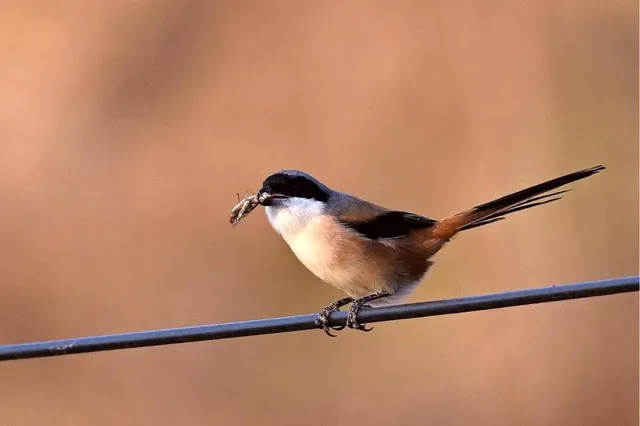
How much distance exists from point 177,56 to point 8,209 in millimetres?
1999

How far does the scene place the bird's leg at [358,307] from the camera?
323cm

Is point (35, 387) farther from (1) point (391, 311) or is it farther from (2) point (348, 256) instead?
(1) point (391, 311)

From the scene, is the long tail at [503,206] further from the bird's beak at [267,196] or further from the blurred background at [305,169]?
the blurred background at [305,169]

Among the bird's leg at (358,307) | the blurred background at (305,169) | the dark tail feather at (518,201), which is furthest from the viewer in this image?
the blurred background at (305,169)

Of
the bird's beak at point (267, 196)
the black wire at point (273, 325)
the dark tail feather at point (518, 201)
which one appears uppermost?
the bird's beak at point (267, 196)

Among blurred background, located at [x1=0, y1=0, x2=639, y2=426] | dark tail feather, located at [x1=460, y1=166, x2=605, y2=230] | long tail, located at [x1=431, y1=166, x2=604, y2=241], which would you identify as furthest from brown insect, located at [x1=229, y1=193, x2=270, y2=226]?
blurred background, located at [x1=0, y1=0, x2=639, y2=426]

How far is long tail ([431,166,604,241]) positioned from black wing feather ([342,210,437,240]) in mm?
79

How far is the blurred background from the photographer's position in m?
7.11

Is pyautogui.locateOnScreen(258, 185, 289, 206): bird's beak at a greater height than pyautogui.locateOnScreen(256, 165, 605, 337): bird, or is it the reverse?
pyautogui.locateOnScreen(258, 185, 289, 206): bird's beak

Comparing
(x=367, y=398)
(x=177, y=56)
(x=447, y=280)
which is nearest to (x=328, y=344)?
(x=367, y=398)

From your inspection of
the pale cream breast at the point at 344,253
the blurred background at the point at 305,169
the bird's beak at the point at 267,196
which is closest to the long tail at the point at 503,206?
the pale cream breast at the point at 344,253

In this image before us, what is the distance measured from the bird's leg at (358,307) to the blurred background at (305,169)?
3582 millimetres

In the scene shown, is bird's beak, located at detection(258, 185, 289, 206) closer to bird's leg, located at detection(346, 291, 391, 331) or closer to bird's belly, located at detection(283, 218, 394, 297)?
bird's belly, located at detection(283, 218, 394, 297)

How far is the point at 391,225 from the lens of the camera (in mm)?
3812
